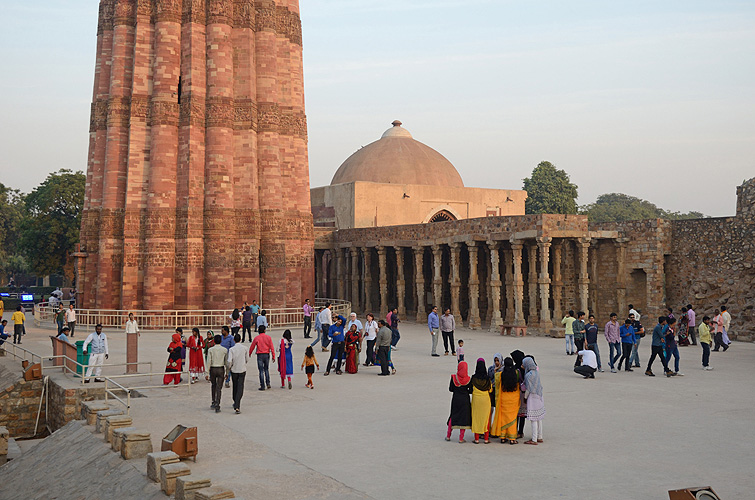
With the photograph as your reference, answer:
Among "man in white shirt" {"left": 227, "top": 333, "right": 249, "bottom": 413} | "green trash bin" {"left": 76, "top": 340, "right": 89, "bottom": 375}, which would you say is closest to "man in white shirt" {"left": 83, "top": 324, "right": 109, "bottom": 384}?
"green trash bin" {"left": 76, "top": 340, "right": 89, "bottom": 375}

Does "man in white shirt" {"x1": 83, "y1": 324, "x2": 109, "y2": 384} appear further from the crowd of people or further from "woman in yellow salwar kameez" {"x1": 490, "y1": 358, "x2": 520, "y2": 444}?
the crowd of people

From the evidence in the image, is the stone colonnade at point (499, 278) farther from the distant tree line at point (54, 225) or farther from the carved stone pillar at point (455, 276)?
the distant tree line at point (54, 225)

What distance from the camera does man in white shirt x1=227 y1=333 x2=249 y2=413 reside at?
12.6 metres

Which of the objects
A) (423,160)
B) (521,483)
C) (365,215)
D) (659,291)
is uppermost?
(423,160)

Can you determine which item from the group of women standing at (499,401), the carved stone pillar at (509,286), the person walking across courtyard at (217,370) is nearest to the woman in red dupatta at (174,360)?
the person walking across courtyard at (217,370)

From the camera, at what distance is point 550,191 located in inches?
2753

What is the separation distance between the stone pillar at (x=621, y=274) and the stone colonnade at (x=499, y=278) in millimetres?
39

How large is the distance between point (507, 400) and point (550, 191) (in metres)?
62.1

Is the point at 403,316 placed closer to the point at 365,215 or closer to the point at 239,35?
the point at 365,215

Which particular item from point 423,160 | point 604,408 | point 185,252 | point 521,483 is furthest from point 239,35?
point 521,483

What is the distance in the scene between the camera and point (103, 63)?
33.2 metres

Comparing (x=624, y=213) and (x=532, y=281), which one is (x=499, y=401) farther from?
(x=624, y=213)

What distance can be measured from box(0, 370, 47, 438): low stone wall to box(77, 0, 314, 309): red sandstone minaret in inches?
472

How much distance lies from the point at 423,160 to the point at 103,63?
23250mm
